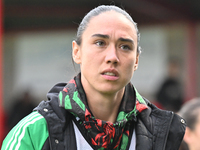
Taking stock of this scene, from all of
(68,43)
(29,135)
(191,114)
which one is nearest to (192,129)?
(191,114)

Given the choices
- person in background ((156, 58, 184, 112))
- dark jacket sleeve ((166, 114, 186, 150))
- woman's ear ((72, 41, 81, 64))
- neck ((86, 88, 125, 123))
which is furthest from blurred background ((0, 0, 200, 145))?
dark jacket sleeve ((166, 114, 186, 150))

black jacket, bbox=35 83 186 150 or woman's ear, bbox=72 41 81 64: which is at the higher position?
woman's ear, bbox=72 41 81 64

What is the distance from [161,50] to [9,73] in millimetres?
4166

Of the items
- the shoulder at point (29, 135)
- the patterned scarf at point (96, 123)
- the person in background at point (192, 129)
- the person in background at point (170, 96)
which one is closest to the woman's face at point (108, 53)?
the patterned scarf at point (96, 123)

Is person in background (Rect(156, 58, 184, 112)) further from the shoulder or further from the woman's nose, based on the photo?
the shoulder

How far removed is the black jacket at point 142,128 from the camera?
222 cm

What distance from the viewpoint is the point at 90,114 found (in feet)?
7.68

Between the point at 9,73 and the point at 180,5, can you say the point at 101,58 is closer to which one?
the point at 180,5

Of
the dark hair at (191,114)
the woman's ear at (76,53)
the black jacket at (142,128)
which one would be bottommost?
A: the dark hair at (191,114)

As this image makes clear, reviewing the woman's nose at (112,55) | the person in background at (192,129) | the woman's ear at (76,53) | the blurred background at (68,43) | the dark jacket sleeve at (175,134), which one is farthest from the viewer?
the blurred background at (68,43)

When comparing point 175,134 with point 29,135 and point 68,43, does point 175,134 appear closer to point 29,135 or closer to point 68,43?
point 29,135

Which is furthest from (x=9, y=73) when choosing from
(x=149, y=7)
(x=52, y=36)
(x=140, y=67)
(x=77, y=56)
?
(x=77, y=56)

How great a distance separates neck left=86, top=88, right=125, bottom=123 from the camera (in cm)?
247

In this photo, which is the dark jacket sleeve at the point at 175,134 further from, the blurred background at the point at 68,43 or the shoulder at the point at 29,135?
the blurred background at the point at 68,43
